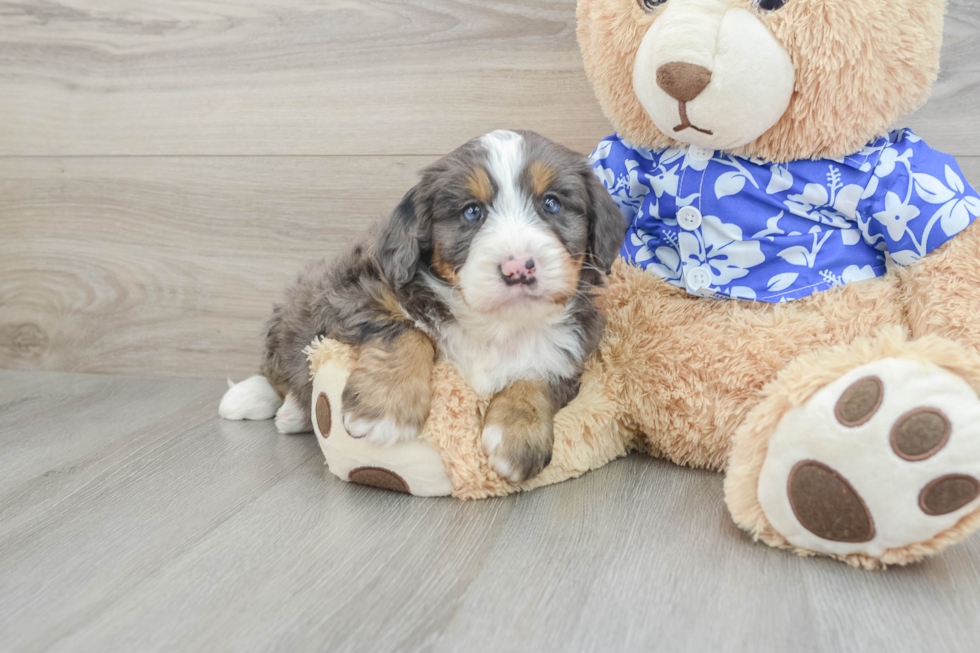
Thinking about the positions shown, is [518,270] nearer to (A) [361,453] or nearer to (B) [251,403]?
(A) [361,453]

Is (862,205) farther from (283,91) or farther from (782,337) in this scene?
(283,91)

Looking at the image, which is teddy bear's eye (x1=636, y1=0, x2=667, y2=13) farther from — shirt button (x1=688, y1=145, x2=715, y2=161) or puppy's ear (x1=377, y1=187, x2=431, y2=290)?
puppy's ear (x1=377, y1=187, x2=431, y2=290)

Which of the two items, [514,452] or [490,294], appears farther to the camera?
[514,452]

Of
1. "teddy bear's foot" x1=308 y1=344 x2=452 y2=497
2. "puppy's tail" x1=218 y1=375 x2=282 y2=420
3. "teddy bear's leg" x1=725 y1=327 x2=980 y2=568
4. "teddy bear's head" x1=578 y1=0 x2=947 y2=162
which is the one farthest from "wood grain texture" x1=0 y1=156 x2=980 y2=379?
"teddy bear's leg" x1=725 y1=327 x2=980 y2=568

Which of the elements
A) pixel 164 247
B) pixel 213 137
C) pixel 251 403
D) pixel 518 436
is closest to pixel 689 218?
pixel 518 436

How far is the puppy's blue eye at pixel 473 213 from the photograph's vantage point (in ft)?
5.10

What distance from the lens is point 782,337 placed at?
157cm

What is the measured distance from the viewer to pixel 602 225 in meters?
1.63

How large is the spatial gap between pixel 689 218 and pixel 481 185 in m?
0.48

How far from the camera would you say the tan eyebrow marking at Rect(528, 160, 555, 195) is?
1.55 metres

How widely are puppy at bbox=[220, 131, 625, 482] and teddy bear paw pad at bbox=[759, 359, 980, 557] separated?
0.51 meters

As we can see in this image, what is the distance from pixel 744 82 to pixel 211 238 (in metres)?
1.89

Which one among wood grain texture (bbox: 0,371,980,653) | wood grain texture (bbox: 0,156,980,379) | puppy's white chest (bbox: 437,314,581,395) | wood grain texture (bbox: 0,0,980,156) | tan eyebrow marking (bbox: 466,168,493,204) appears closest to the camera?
wood grain texture (bbox: 0,371,980,653)

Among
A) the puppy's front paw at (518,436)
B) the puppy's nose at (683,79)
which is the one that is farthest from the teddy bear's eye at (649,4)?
the puppy's front paw at (518,436)
